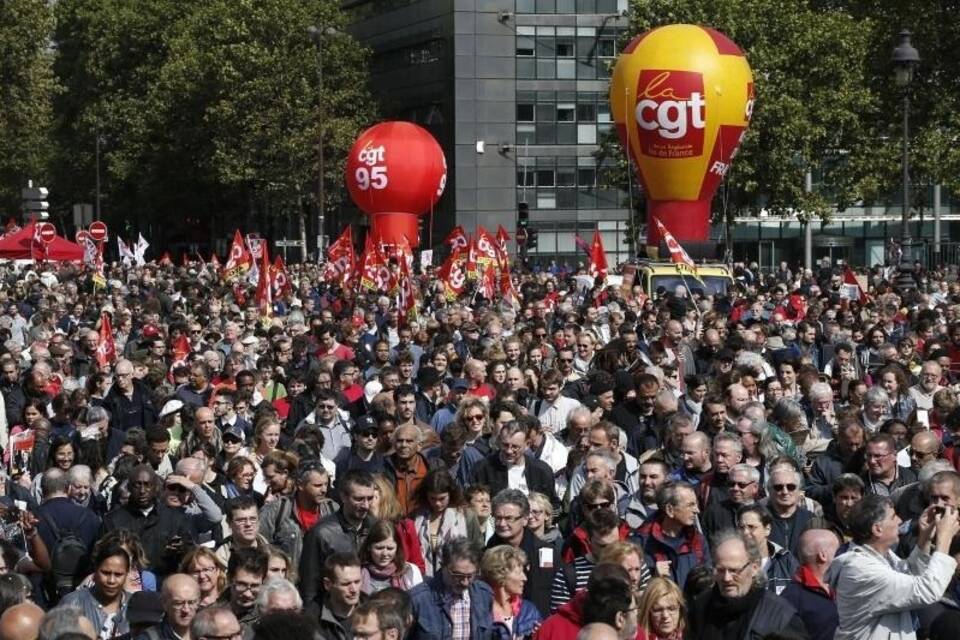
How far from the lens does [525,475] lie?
477 inches

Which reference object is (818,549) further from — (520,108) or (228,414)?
(520,108)

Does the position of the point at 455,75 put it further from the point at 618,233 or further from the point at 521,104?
the point at 618,233

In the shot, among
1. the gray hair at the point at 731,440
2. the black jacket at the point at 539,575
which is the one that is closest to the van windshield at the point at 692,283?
the gray hair at the point at 731,440

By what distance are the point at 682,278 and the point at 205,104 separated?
46669 mm

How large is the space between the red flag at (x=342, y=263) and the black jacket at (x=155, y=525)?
2239 centimetres

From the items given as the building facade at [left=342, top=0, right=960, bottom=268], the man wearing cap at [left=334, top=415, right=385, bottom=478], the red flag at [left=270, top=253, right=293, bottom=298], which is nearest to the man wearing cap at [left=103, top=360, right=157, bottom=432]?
the man wearing cap at [left=334, top=415, right=385, bottom=478]

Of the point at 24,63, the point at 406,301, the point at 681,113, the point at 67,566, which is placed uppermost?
the point at 24,63

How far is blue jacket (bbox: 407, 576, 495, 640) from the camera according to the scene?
885cm

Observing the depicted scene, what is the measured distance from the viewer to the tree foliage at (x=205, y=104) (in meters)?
68.9

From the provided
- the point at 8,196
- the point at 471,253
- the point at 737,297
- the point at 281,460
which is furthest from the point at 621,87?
the point at 8,196

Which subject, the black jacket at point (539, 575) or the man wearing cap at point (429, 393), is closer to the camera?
the black jacket at point (539, 575)

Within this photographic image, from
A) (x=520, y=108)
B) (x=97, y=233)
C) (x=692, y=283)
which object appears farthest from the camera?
(x=520, y=108)

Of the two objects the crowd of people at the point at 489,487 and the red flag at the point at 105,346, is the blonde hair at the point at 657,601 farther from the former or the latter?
the red flag at the point at 105,346

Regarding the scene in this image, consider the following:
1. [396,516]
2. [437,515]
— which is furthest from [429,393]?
[437,515]
